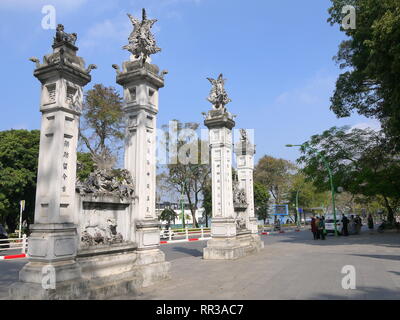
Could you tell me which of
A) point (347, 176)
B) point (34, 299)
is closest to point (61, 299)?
point (34, 299)

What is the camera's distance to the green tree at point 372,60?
520 inches

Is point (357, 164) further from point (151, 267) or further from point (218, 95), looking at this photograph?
point (151, 267)

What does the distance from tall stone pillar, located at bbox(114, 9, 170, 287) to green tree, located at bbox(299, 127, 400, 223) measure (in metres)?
20.4

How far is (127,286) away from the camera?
7305 millimetres

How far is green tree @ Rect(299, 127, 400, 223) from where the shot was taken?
81.6ft

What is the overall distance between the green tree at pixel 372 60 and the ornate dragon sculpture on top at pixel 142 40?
31.0 ft

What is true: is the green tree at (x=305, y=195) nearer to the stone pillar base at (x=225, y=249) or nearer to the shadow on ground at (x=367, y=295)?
the stone pillar base at (x=225, y=249)

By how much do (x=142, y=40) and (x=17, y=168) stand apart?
1918 centimetres

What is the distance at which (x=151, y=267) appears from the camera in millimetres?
8172

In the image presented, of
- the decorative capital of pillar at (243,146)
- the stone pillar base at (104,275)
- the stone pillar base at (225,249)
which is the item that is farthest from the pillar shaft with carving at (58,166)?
the decorative capital of pillar at (243,146)

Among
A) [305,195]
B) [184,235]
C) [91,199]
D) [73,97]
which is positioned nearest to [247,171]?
[91,199]

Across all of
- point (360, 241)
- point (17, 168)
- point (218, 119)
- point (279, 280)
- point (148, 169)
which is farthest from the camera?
point (17, 168)

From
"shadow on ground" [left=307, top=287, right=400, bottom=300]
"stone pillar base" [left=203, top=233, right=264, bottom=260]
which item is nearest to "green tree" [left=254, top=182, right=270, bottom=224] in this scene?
"stone pillar base" [left=203, top=233, right=264, bottom=260]
